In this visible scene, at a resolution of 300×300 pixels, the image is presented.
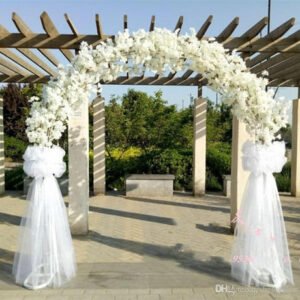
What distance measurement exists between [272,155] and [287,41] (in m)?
2.19

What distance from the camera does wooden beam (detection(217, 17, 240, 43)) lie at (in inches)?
214

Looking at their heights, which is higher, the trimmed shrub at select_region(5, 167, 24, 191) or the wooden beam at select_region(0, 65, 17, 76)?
the wooden beam at select_region(0, 65, 17, 76)

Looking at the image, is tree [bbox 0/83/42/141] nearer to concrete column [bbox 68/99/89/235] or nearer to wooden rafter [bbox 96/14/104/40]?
concrete column [bbox 68/99/89/235]

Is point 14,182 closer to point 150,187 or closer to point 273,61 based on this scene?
point 150,187

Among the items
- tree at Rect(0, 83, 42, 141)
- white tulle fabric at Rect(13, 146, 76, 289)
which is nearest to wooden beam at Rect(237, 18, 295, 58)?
white tulle fabric at Rect(13, 146, 76, 289)

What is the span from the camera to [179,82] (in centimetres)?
1023

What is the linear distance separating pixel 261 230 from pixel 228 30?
2998 millimetres

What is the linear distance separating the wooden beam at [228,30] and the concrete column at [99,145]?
18.2 ft

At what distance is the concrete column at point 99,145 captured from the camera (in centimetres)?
1080

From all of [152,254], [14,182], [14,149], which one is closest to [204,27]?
[152,254]

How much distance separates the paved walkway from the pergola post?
46.2 inches

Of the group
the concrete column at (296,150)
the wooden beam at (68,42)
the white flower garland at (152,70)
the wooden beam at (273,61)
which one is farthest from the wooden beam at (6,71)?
the concrete column at (296,150)

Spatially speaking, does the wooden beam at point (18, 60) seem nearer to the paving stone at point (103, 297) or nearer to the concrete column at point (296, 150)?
the paving stone at point (103, 297)

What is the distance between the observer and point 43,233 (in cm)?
455
